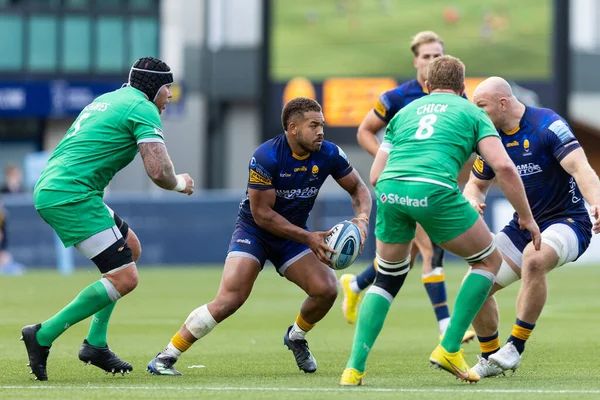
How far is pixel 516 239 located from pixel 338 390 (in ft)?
7.01

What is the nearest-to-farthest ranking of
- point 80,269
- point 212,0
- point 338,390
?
point 338,390 < point 80,269 < point 212,0

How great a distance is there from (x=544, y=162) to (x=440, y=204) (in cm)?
155

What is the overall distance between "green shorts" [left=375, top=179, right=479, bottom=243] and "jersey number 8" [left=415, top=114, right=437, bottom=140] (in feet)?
1.07

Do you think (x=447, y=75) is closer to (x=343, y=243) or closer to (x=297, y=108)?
(x=297, y=108)

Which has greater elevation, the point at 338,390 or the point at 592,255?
the point at 338,390

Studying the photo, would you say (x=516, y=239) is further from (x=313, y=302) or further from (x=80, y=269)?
(x=80, y=269)

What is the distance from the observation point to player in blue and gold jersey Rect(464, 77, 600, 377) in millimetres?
8953

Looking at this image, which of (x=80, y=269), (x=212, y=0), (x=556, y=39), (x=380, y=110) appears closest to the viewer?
(x=380, y=110)

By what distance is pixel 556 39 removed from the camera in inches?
1273

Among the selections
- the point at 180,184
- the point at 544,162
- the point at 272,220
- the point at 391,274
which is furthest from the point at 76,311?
the point at 544,162

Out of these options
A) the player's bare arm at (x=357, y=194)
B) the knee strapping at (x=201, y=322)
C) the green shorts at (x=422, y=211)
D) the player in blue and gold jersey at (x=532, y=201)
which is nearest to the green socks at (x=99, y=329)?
the knee strapping at (x=201, y=322)

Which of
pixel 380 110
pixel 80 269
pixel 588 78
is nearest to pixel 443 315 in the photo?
pixel 380 110

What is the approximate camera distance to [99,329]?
9.23 metres

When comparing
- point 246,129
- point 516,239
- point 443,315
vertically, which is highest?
point 516,239
